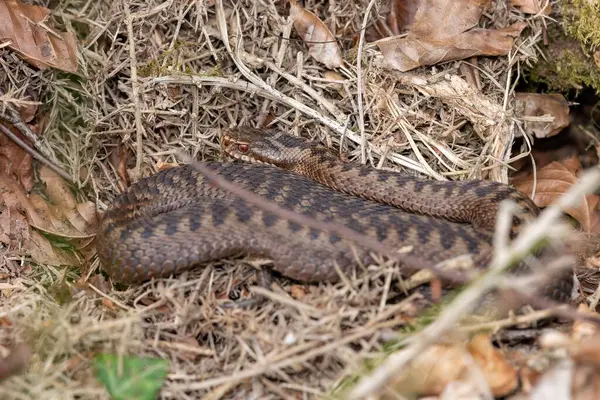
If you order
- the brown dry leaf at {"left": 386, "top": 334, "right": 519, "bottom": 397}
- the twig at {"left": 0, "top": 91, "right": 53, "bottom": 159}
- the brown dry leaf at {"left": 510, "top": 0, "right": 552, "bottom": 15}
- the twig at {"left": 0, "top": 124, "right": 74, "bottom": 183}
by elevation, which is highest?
the brown dry leaf at {"left": 510, "top": 0, "right": 552, "bottom": 15}

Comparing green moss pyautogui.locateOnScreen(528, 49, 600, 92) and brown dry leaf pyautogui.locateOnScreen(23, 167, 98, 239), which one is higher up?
green moss pyautogui.locateOnScreen(528, 49, 600, 92)

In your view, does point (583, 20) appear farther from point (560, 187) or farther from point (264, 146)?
point (264, 146)

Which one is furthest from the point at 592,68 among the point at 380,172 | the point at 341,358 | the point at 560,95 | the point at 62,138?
the point at 62,138

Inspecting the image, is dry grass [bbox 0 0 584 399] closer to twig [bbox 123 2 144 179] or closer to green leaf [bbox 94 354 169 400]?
twig [bbox 123 2 144 179]

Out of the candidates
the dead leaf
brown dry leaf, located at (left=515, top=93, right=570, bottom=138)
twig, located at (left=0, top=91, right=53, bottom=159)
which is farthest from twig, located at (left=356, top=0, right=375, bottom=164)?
twig, located at (left=0, top=91, right=53, bottom=159)

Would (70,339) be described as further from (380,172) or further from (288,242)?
(380,172)

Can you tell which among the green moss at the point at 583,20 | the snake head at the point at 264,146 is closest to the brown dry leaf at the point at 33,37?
the snake head at the point at 264,146

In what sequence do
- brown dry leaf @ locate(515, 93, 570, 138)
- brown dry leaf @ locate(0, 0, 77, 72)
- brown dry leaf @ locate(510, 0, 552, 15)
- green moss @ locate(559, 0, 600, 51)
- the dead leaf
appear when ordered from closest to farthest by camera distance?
brown dry leaf @ locate(0, 0, 77, 72)
green moss @ locate(559, 0, 600, 51)
brown dry leaf @ locate(510, 0, 552, 15)
the dead leaf
brown dry leaf @ locate(515, 93, 570, 138)
